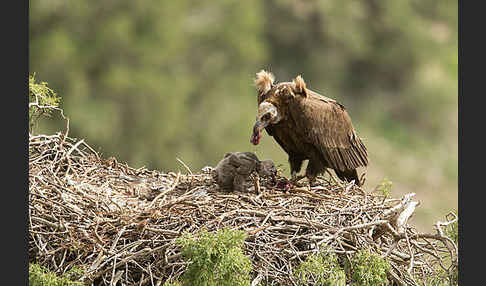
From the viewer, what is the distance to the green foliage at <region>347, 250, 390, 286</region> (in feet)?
15.9

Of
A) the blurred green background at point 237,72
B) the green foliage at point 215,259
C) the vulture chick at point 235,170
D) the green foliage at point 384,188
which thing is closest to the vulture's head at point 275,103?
the vulture chick at point 235,170

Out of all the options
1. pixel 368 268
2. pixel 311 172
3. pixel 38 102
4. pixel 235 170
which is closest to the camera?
pixel 368 268

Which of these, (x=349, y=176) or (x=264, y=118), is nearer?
(x=264, y=118)

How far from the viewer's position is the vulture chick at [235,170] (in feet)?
18.4

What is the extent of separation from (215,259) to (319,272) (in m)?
0.67

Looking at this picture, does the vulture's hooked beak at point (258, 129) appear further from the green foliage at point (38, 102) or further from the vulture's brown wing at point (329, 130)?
the green foliage at point (38, 102)

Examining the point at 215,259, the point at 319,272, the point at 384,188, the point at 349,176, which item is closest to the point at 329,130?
the point at 349,176

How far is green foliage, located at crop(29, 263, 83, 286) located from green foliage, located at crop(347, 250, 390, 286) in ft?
5.52

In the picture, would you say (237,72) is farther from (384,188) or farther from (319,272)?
(319,272)

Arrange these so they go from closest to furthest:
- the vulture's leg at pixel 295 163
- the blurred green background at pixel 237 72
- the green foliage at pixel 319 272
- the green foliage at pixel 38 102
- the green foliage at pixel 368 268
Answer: the green foliage at pixel 319 272
the green foliage at pixel 368 268
the green foliage at pixel 38 102
the vulture's leg at pixel 295 163
the blurred green background at pixel 237 72

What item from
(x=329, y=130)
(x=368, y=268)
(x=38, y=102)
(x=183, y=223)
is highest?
(x=329, y=130)

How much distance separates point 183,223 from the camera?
4.91m

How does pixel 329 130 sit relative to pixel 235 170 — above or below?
above

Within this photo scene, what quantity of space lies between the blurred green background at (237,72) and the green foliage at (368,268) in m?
5.72
